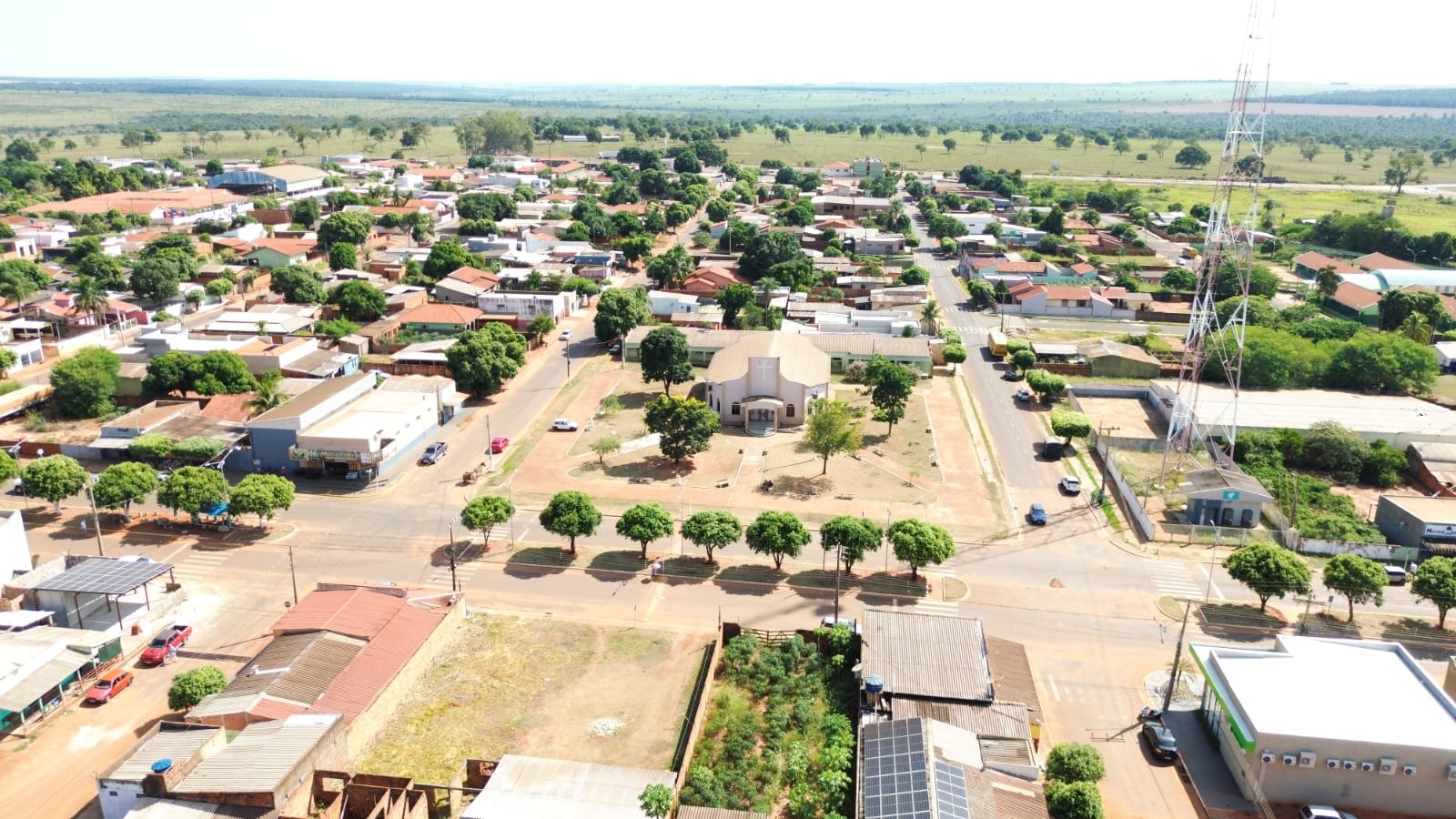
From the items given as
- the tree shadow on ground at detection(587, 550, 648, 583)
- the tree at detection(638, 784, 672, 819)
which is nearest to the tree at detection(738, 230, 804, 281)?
the tree shadow on ground at detection(587, 550, 648, 583)

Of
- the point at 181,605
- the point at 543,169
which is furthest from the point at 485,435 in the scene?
the point at 543,169

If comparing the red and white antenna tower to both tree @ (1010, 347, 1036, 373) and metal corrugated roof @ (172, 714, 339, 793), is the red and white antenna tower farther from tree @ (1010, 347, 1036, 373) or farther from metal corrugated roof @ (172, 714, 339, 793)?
metal corrugated roof @ (172, 714, 339, 793)

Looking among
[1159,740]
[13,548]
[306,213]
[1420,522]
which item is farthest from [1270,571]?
[306,213]

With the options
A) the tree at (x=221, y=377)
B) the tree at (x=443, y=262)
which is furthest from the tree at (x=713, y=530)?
the tree at (x=443, y=262)

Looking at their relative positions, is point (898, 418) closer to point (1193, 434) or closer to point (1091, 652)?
point (1193, 434)

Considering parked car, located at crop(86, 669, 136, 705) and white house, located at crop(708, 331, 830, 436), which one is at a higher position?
white house, located at crop(708, 331, 830, 436)
